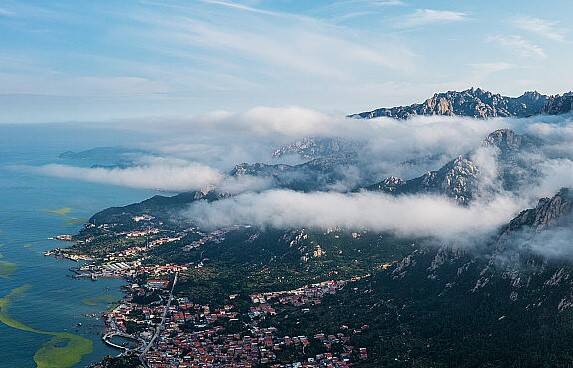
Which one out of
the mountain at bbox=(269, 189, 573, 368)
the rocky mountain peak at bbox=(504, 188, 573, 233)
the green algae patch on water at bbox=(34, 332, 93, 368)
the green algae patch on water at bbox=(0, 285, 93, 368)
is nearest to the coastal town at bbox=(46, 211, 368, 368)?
the mountain at bbox=(269, 189, 573, 368)

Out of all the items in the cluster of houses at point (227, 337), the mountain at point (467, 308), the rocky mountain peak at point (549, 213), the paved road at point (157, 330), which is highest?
the rocky mountain peak at point (549, 213)

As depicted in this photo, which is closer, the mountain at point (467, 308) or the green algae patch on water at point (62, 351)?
the mountain at point (467, 308)

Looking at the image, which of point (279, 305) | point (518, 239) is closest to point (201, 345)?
point (279, 305)

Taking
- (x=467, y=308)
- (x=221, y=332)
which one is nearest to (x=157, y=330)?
(x=221, y=332)

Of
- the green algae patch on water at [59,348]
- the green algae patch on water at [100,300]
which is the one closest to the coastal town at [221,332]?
the green algae patch on water at [100,300]

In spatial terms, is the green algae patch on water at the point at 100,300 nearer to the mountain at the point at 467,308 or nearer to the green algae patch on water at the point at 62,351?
the green algae patch on water at the point at 62,351

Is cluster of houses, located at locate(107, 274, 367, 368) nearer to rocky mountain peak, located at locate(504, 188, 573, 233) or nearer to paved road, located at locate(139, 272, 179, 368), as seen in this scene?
paved road, located at locate(139, 272, 179, 368)

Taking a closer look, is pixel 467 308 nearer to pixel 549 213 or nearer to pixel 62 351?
pixel 549 213
